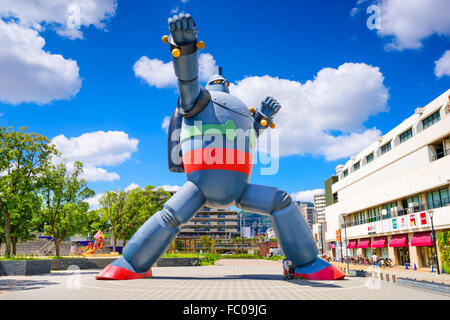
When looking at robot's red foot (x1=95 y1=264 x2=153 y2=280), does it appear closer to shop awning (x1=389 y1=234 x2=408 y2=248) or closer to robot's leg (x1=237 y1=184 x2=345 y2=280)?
robot's leg (x1=237 y1=184 x2=345 y2=280)

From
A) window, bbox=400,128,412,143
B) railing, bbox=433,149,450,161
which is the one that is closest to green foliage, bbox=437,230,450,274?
railing, bbox=433,149,450,161

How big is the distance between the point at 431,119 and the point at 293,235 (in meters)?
23.7

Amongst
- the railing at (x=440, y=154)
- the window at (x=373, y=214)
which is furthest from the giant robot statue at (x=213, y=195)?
the window at (x=373, y=214)

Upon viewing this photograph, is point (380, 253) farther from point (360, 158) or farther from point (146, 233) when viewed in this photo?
point (146, 233)

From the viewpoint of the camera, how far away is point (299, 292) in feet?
29.3

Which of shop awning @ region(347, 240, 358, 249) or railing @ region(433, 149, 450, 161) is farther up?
railing @ region(433, 149, 450, 161)

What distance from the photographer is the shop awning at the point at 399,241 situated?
3008cm

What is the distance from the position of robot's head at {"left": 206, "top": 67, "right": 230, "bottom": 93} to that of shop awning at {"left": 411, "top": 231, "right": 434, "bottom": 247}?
2242 centimetres

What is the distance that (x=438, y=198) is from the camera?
26.1 metres

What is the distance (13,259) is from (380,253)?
3429 centimetres

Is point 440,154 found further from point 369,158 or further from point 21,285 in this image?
point 21,285

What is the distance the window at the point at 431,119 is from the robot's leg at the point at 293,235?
22.0 meters

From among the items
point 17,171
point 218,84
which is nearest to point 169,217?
point 218,84

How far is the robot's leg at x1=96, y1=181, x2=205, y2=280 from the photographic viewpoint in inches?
439
